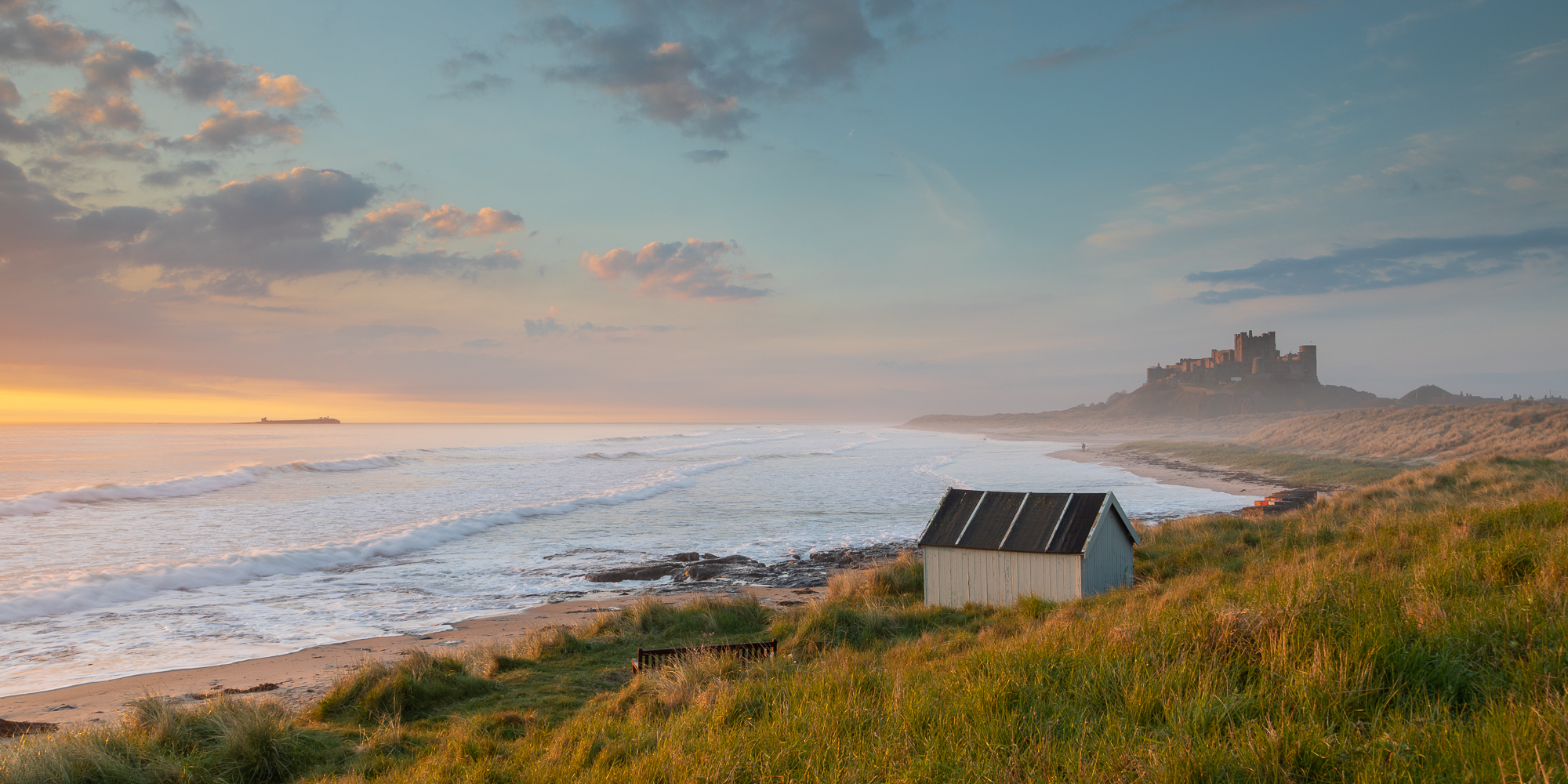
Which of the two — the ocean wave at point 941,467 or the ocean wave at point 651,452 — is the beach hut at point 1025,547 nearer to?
the ocean wave at point 941,467

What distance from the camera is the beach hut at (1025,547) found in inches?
538

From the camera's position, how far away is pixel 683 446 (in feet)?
354

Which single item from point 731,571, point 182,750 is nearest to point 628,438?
point 731,571

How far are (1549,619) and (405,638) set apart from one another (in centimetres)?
1869

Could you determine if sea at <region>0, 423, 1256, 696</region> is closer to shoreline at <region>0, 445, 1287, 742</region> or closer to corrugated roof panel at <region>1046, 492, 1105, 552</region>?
shoreline at <region>0, 445, 1287, 742</region>

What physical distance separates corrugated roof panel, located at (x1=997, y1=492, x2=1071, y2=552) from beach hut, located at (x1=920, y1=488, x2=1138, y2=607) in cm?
2

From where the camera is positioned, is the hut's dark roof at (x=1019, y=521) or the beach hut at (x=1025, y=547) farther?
the hut's dark roof at (x=1019, y=521)

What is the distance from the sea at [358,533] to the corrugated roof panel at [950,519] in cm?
1091

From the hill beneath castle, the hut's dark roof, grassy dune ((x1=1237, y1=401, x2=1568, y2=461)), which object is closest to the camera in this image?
the hut's dark roof

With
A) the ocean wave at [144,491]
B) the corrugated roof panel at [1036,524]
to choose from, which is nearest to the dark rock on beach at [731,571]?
the corrugated roof panel at [1036,524]

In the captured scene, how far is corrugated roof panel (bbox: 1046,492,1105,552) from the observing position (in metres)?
13.6

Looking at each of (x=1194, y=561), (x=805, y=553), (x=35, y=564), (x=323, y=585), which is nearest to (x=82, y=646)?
(x=323, y=585)

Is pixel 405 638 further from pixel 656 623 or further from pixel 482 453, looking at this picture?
pixel 482 453

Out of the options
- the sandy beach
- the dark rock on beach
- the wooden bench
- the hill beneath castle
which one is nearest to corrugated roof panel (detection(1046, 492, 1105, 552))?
the wooden bench
